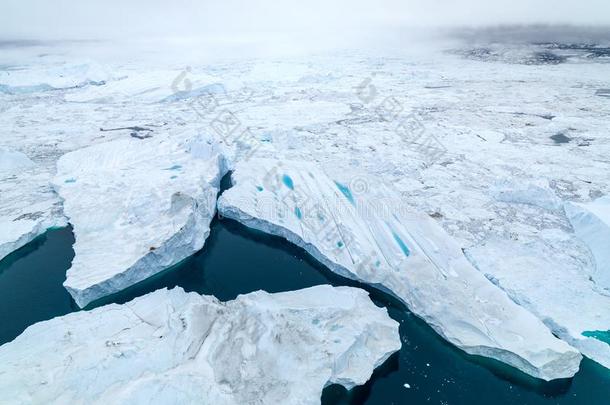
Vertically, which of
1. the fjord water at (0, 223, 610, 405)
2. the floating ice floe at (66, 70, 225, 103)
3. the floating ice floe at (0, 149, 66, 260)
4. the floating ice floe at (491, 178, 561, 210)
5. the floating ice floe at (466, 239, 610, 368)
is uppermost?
the floating ice floe at (66, 70, 225, 103)

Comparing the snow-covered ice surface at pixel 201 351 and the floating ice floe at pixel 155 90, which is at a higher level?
the floating ice floe at pixel 155 90

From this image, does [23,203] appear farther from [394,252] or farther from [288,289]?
[394,252]

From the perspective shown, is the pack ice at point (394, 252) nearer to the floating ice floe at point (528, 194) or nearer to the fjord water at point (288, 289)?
the fjord water at point (288, 289)

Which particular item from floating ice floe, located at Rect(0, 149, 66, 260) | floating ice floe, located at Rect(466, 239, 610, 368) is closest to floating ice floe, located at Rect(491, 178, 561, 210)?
floating ice floe, located at Rect(466, 239, 610, 368)

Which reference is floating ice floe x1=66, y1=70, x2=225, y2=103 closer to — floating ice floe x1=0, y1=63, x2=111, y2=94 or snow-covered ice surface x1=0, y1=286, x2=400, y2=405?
floating ice floe x1=0, y1=63, x2=111, y2=94

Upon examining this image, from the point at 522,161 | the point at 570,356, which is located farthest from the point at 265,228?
the point at 522,161

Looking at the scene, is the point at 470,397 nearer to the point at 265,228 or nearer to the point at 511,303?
the point at 511,303

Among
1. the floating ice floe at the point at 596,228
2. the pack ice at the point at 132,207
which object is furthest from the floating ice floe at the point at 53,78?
the floating ice floe at the point at 596,228
